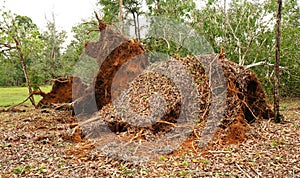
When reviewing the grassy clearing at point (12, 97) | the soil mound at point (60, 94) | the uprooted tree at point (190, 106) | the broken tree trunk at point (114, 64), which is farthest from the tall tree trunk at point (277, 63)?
the grassy clearing at point (12, 97)

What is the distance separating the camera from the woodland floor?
3643mm

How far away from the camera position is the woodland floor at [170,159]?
12.0 ft

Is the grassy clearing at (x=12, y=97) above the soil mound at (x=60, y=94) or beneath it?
beneath

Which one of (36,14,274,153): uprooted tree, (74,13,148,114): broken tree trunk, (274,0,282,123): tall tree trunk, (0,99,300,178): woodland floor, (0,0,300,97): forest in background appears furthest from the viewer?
(0,0,300,97): forest in background

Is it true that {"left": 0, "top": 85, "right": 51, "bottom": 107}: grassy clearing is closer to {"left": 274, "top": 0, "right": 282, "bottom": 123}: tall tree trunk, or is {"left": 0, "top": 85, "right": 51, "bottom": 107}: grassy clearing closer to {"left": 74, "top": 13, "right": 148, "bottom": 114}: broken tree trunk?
{"left": 74, "top": 13, "right": 148, "bottom": 114}: broken tree trunk

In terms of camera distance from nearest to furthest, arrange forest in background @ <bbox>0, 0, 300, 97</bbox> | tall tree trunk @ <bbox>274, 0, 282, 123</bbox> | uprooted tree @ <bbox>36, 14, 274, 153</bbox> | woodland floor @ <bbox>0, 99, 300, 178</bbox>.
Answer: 1. woodland floor @ <bbox>0, 99, 300, 178</bbox>
2. uprooted tree @ <bbox>36, 14, 274, 153</bbox>
3. tall tree trunk @ <bbox>274, 0, 282, 123</bbox>
4. forest in background @ <bbox>0, 0, 300, 97</bbox>

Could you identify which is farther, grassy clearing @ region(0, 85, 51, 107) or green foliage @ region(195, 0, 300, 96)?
grassy clearing @ region(0, 85, 51, 107)

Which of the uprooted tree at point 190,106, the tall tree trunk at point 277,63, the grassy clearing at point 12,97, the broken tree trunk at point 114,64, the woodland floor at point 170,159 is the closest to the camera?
the woodland floor at point 170,159

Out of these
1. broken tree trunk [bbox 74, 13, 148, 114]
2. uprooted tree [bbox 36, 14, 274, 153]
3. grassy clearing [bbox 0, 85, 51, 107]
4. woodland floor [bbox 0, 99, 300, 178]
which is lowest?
woodland floor [bbox 0, 99, 300, 178]

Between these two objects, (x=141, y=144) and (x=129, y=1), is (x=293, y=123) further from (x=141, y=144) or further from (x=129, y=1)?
(x=129, y=1)

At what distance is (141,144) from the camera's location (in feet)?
15.6

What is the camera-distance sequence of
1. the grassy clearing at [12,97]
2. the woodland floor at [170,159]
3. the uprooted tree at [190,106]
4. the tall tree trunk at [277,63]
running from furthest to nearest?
the grassy clearing at [12,97] < the tall tree trunk at [277,63] < the uprooted tree at [190,106] < the woodland floor at [170,159]

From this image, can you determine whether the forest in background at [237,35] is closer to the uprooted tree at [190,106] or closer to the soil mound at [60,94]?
the soil mound at [60,94]

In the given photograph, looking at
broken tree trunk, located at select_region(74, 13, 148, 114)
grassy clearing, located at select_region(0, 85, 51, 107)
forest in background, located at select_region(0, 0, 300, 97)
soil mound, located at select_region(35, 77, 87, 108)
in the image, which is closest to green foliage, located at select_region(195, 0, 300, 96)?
forest in background, located at select_region(0, 0, 300, 97)
